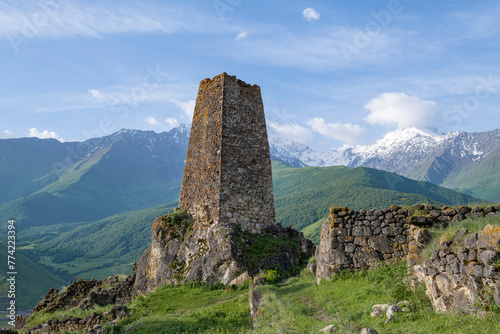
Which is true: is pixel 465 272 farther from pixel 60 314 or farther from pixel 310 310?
pixel 60 314

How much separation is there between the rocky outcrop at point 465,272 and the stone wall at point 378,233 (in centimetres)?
175

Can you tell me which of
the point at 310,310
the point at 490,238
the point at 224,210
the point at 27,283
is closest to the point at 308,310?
the point at 310,310

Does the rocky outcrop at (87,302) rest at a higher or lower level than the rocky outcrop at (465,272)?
lower

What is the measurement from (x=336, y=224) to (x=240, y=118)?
10.5 m

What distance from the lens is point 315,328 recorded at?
881 cm

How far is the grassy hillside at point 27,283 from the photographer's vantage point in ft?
335

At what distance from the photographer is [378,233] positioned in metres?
12.3

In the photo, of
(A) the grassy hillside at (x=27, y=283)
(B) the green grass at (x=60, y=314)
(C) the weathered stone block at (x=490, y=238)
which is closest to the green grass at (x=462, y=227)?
Answer: (C) the weathered stone block at (x=490, y=238)

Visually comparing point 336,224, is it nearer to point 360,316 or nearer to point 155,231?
point 360,316

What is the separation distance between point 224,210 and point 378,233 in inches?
359

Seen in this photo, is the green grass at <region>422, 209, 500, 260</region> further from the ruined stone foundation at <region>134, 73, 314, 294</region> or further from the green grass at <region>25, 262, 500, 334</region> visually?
the ruined stone foundation at <region>134, 73, 314, 294</region>

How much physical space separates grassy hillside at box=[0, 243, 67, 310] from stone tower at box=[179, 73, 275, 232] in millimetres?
99782

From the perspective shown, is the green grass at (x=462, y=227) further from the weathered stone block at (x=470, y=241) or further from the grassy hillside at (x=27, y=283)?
the grassy hillside at (x=27, y=283)

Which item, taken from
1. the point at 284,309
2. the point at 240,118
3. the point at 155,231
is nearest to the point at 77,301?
the point at 155,231
